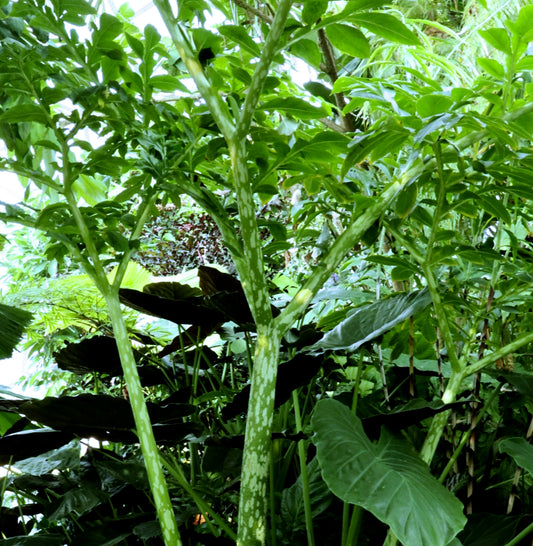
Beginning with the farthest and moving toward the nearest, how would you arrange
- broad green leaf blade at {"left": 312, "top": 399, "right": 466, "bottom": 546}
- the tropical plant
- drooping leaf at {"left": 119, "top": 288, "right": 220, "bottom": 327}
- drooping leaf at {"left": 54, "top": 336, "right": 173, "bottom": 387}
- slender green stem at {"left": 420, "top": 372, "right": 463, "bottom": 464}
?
drooping leaf at {"left": 54, "top": 336, "right": 173, "bottom": 387}
drooping leaf at {"left": 119, "top": 288, "right": 220, "bottom": 327}
slender green stem at {"left": 420, "top": 372, "right": 463, "bottom": 464}
the tropical plant
broad green leaf blade at {"left": 312, "top": 399, "right": 466, "bottom": 546}

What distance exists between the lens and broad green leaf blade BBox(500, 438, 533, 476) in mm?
662

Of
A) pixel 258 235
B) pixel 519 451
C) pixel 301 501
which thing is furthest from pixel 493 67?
pixel 301 501

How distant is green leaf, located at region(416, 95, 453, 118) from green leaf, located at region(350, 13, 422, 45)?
2.9 inches

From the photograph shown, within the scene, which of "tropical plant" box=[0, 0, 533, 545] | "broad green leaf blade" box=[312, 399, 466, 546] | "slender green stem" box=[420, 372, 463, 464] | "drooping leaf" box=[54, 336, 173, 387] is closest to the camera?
"broad green leaf blade" box=[312, 399, 466, 546]

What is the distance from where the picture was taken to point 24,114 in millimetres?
751

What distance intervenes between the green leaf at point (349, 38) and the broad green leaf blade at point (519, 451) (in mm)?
514

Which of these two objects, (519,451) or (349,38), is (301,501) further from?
(349,38)

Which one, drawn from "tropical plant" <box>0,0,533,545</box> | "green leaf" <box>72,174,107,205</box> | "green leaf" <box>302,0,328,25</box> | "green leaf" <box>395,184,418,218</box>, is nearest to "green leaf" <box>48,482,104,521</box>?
"tropical plant" <box>0,0,533,545</box>

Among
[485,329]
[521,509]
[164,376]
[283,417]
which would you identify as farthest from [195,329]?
[521,509]

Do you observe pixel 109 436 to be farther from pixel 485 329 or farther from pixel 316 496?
pixel 485 329

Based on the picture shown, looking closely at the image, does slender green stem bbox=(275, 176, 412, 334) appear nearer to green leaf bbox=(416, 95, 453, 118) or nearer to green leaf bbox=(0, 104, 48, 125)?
green leaf bbox=(416, 95, 453, 118)

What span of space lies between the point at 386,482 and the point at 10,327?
65 centimetres

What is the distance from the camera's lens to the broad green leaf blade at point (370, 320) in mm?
816

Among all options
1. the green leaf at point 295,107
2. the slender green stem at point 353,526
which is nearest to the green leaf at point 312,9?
the green leaf at point 295,107
